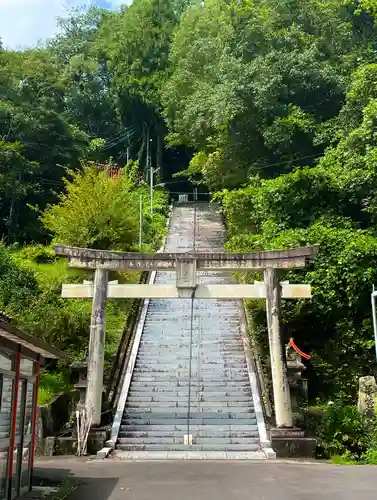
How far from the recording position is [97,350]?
12.4 m

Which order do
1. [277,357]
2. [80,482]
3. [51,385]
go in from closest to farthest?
[80,482], [277,357], [51,385]

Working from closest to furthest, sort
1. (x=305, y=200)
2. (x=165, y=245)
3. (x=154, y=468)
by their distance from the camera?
(x=154, y=468) < (x=305, y=200) < (x=165, y=245)

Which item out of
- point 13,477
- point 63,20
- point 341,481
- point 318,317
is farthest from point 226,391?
point 63,20

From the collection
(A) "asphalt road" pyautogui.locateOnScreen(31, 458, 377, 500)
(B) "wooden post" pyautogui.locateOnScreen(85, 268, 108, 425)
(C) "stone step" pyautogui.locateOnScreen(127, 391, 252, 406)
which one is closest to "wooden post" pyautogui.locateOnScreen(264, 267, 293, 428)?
(A) "asphalt road" pyautogui.locateOnScreen(31, 458, 377, 500)

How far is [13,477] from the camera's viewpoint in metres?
7.07

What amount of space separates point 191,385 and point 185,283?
294 cm

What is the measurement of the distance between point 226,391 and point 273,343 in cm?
234

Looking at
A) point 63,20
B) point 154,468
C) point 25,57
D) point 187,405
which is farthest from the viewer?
point 63,20

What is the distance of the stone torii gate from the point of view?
12.6 meters

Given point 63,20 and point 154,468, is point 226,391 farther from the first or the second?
point 63,20

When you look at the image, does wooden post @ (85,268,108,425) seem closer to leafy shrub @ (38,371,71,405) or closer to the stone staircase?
the stone staircase

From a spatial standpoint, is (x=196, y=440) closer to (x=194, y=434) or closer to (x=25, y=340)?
(x=194, y=434)

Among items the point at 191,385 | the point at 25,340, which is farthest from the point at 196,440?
the point at 25,340

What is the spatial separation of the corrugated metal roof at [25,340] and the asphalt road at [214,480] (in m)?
1.95
